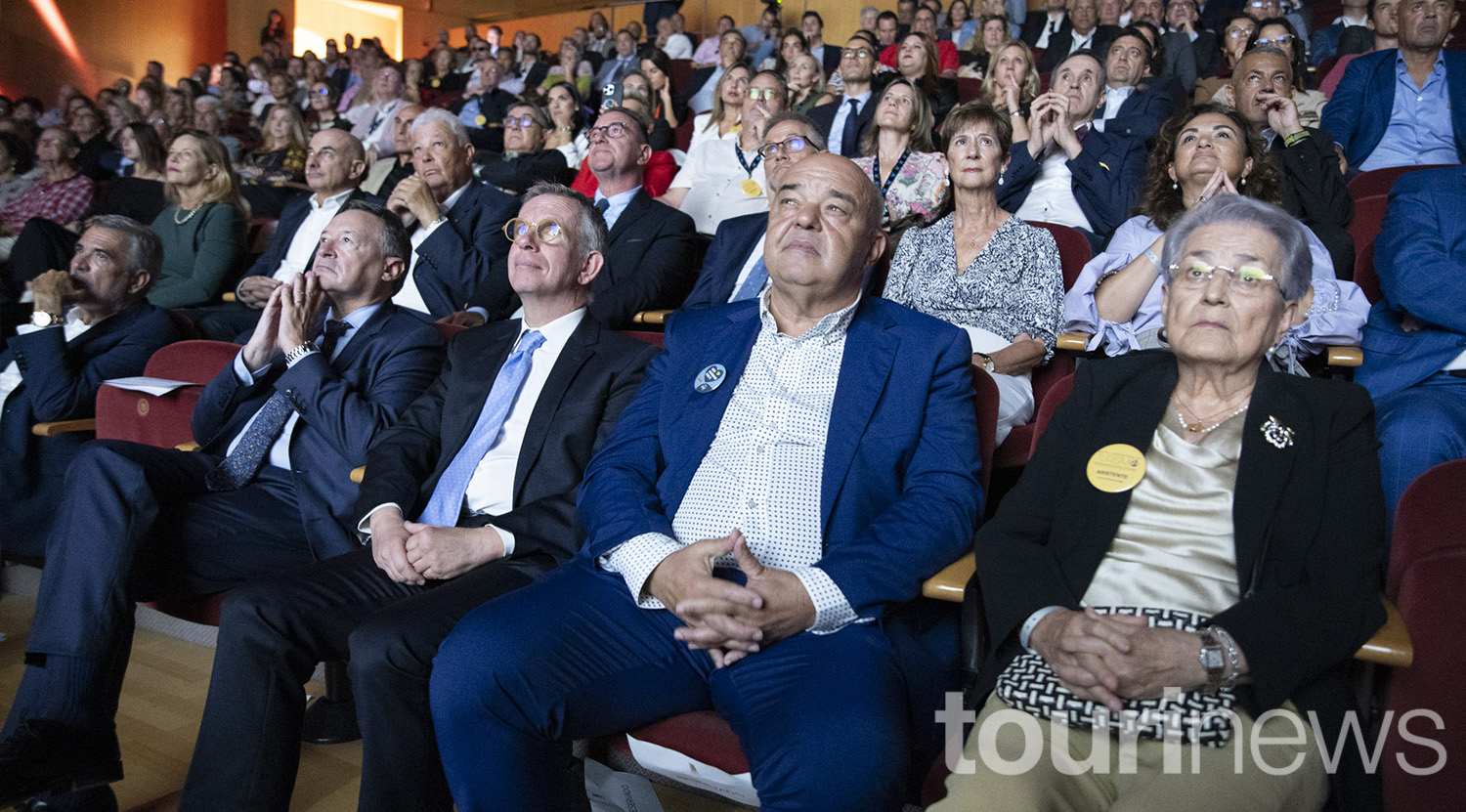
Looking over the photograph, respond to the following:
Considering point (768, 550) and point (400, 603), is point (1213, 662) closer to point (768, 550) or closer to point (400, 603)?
point (768, 550)

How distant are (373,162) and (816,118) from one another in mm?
2715

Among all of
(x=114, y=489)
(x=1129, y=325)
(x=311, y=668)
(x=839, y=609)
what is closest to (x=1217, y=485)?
(x=839, y=609)

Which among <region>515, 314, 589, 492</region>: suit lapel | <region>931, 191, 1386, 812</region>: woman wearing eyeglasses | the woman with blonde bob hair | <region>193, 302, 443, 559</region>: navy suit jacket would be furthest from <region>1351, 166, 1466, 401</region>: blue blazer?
the woman with blonde bob hair

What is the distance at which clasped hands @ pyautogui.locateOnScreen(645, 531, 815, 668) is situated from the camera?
1264mm

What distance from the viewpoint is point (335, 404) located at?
6.47 feet

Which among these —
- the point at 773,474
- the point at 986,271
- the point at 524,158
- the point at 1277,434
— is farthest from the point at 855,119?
the point at 1277,434

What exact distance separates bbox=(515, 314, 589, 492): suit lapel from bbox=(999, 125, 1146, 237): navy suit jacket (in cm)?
176

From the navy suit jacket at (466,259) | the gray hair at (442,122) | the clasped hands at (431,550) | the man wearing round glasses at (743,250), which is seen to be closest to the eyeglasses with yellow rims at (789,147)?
the man wearing round glasses at (743,250)

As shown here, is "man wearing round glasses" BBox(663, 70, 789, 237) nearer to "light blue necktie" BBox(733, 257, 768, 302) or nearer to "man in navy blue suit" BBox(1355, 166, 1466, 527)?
"light blue necktie" BBox(733, 257, 768, 302)

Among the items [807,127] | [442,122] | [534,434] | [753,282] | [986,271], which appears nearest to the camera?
[534,434]

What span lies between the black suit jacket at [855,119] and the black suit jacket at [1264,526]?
3.06 metres

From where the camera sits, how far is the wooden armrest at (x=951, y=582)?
1271mm

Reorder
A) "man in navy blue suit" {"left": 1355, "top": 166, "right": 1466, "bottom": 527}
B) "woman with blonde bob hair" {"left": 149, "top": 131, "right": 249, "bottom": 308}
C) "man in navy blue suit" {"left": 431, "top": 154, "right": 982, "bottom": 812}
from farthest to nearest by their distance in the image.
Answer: "woman with blonde bob hair" {"left": 149, "top": 131, "right": 249, "bottom": 308} → "man in navy blue suit" {"left": 1355, "top": 166, "right": 1466, "bottom": 527} → "man in navy blue suit" {"left": 431, "top": 154, "right": 982, "bottom": 812}

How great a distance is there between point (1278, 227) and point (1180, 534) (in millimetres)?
469
